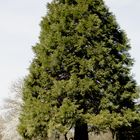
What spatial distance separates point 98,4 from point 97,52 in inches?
164

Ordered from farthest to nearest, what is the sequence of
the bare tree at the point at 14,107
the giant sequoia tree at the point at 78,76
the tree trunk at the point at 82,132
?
the bare tree at the point at 14,107, the tree trunk at the point at 82,132, the giant sequoia tree at the point at 78,76

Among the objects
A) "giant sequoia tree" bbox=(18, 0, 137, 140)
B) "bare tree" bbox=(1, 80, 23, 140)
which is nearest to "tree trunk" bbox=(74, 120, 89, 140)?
"giant sequoia tree" bbox=(18, 0, 137, 140)

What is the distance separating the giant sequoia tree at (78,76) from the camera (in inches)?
848

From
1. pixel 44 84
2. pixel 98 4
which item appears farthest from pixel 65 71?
pixel 98 4

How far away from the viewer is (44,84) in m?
23.0

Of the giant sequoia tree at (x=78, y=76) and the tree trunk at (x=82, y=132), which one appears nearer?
the giant sequoia tree at (x=78, y=76)

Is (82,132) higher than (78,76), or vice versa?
(78,76)

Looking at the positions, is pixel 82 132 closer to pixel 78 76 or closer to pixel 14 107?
pixel 78 76

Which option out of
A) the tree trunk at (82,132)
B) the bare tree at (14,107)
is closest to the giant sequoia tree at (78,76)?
the tree trunk at (82,132)

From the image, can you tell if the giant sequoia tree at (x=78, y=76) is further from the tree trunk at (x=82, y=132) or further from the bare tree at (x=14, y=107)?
the bare tree at (x=14, y=107)

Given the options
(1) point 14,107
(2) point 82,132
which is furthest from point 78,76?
(1) point 14,107

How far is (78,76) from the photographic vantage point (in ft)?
74.2

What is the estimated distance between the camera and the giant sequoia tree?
70.7ft

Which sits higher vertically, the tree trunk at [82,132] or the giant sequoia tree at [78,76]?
the giant sequoia tree at [78,76]
